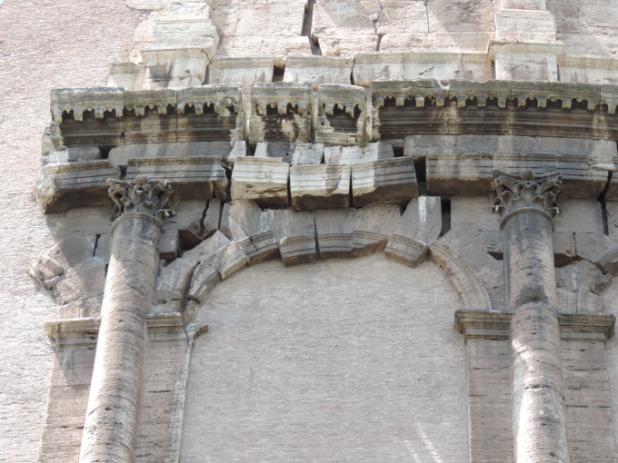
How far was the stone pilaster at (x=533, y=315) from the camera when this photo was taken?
→ 14.7 metres

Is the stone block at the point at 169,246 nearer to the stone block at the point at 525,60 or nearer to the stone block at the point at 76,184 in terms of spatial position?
the stone block at the point at 76,184

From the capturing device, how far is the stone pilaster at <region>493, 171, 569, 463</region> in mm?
14703

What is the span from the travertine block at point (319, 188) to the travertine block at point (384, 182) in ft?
0.33

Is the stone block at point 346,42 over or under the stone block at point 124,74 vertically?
over

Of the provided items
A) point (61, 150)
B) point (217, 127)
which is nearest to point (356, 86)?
point (217, 127)

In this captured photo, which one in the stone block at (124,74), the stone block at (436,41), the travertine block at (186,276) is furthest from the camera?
the stone block at (436,41)

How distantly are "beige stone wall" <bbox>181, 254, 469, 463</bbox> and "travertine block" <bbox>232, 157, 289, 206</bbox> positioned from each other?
2.14 ft

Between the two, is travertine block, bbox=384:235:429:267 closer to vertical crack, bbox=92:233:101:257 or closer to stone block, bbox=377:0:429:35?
vertical crack, bbox=92:233:101:257

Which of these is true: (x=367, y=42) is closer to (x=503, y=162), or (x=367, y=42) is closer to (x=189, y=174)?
(x=503, y=162)

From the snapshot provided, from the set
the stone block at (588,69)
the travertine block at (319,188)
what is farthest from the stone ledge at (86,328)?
the stone block at (588,69)

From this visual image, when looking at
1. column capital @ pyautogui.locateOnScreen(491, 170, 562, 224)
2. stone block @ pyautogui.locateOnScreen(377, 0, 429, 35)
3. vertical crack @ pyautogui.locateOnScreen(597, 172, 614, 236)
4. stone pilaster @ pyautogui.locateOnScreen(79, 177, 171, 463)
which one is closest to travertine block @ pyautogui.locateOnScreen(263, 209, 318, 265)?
stone pilaster @ pyautogui.locateOnScreen(79, 177, 171, 463)

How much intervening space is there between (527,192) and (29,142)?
5061 mm

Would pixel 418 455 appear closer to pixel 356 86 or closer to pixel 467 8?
pixel 356 86

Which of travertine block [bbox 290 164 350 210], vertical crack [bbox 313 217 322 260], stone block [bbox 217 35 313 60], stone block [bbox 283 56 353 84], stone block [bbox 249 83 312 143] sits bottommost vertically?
vertical crack [bbox 313 217 322 260]
